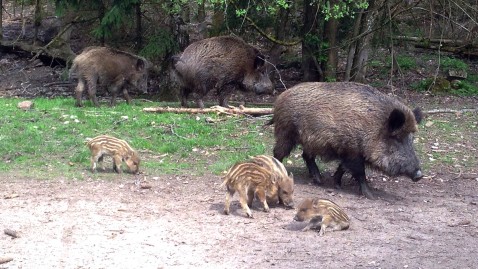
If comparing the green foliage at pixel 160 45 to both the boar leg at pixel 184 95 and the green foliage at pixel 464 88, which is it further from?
the green foliage at pixel 464 88

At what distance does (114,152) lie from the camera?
33.7 ft

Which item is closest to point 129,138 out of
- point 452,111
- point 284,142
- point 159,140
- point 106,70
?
point 159,140

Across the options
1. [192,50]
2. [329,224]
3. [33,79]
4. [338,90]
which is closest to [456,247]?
[329,224]

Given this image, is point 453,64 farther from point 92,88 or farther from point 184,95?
point 92,88

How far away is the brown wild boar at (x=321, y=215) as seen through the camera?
27.0ft

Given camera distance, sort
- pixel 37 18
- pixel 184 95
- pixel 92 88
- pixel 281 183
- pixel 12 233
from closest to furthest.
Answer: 1. pixel 12 233
2. pixel 281 183
3. pixel 92 88
4. pixel 184 95
5. pixel 37 18

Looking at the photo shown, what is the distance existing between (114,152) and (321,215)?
132 inches

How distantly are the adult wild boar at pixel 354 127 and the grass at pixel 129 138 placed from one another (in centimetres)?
142

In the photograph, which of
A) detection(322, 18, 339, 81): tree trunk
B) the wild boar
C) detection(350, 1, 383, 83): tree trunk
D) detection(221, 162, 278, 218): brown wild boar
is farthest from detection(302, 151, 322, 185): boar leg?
detection(322, 18, 339, 81): tree trunk

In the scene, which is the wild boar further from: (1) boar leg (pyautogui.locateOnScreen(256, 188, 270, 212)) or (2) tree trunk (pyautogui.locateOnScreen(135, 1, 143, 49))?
(2) tree trunk (pyautogui.locateOnScreen(135, 1, 143, 49))

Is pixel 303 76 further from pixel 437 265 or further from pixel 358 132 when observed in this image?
pixel 437 265

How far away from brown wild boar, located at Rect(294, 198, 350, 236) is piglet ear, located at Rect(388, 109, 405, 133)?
195 centimetres

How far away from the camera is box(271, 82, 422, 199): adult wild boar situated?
9883mm

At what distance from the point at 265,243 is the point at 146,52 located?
419 inches
